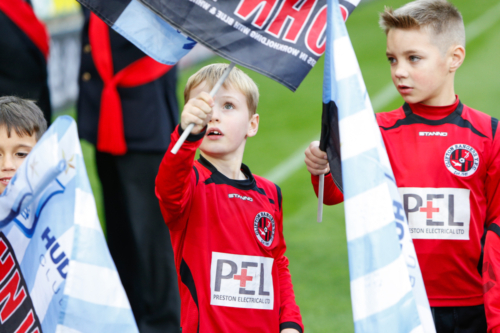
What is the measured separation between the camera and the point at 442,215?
2.42m

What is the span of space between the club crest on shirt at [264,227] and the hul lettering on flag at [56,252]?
0.70m

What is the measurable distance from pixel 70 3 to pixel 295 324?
27.1 ft

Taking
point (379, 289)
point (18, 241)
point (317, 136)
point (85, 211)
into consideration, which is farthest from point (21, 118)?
point (317, 136)

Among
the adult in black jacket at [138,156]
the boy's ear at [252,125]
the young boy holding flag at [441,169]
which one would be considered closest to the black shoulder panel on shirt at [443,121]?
the young boy holding flag at [441,169]

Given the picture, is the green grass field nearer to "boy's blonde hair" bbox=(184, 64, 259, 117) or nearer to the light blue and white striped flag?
"boy's blonde hair" bbox=(184, 64, 259, 117)

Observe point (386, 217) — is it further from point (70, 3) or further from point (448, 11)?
point (70, 3)

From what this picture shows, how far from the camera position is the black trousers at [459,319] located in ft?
8.05

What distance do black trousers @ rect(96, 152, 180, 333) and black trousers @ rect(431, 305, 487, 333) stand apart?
163 centimetres

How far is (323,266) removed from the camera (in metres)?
5.28

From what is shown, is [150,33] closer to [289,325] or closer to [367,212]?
[367,212]

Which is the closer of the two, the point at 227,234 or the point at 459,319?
the point at 227,234

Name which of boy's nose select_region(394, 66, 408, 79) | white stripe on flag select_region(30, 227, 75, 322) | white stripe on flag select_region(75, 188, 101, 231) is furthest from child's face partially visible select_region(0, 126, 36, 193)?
boy's nose select_region(394, 66, 408, 79)

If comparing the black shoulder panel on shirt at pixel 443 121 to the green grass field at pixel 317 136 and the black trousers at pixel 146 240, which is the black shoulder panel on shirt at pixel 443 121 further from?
the green grass field at pixel 317 136

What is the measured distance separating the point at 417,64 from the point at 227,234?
3.07 ft
